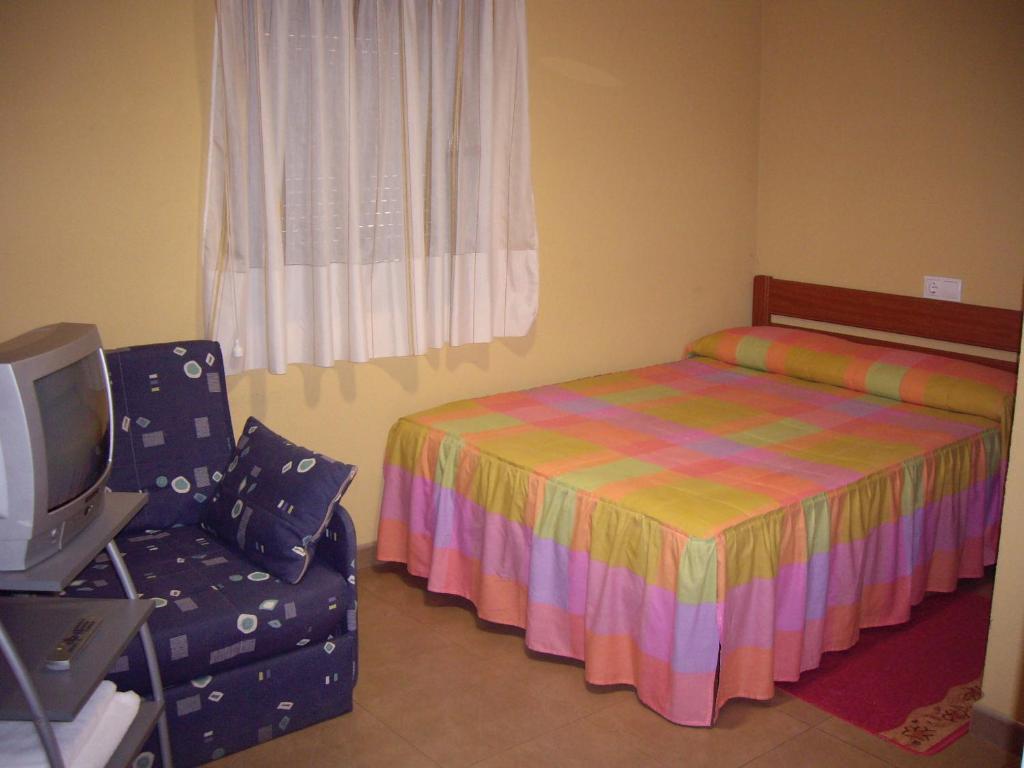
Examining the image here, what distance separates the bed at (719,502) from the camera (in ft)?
9.46

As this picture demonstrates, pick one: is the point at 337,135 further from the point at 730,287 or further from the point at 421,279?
the point at 730,287

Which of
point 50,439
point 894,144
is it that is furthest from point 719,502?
point 894,144

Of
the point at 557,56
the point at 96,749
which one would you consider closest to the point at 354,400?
the point at 557,56

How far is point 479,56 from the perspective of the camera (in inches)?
145

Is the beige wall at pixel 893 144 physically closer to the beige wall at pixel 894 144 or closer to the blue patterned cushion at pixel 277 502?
the beige wall at pixel 894 144

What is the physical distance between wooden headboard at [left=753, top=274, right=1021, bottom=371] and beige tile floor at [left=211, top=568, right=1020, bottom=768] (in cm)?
182

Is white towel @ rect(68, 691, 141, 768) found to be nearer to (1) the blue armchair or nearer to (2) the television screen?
(1) the blue armchair

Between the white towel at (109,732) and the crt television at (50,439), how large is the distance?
36 cm

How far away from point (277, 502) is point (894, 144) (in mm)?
3027

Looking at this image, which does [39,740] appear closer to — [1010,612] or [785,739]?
[785,739]

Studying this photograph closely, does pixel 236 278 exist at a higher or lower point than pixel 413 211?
lower

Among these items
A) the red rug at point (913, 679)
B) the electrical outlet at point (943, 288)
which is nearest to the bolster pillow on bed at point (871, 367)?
the electrical outlet at point (943, 288)

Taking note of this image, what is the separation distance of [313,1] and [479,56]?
670mm

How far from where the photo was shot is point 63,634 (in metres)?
2.09
